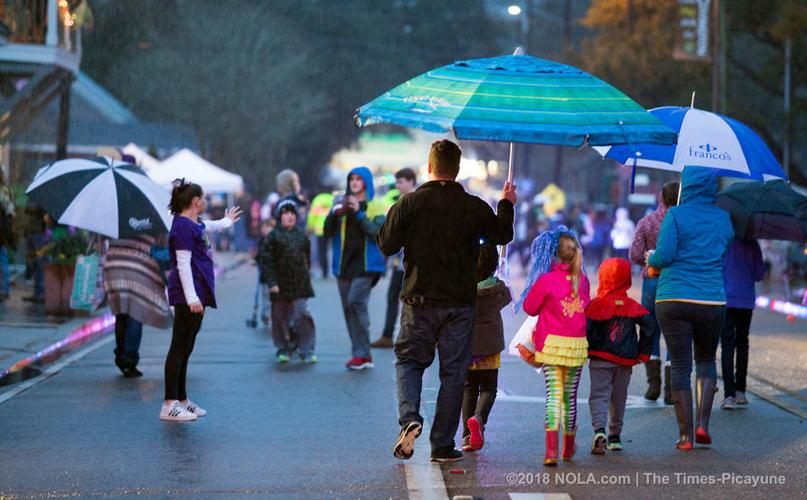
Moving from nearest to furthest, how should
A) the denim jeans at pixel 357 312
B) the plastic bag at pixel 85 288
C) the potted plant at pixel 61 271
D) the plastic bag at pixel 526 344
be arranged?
the plastic bag at pixel 526 344
the denim jeans at pixel 357 312
the plastic bag at pixel 85 288
the potted plant at pixel 61 271

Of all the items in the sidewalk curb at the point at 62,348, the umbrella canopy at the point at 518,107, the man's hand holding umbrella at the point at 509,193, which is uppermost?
the umbrella canopy at the point at 518,107

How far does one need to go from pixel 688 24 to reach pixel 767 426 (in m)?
20.4

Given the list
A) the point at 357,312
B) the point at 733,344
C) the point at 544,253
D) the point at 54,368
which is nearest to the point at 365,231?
the point at 357,312

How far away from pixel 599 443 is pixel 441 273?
155cm

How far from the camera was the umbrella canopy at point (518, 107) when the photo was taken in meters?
7.93

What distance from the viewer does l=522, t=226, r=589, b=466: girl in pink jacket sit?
8234 millimetres

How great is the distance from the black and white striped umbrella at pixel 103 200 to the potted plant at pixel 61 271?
19.3 ft

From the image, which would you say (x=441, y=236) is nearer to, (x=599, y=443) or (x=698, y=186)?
(x=599, y=443)

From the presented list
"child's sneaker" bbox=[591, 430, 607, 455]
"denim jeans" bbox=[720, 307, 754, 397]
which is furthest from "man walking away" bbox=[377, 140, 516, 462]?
"denim jeans" bbox=[720, 307, 754, 397]

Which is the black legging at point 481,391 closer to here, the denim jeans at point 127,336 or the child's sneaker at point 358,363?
the child's sneaker at point 358,363

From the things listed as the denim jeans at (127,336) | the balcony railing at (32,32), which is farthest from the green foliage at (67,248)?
the balcony railing at (32,32)

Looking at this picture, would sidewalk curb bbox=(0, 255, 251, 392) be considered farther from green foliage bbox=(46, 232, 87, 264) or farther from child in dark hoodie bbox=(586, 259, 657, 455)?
child in dark hoodie bbox=(586, 259, 657, 455)

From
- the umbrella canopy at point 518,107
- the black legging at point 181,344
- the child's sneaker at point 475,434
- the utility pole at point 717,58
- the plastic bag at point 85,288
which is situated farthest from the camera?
the utility pole at point 717,58

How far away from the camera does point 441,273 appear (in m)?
7.94
